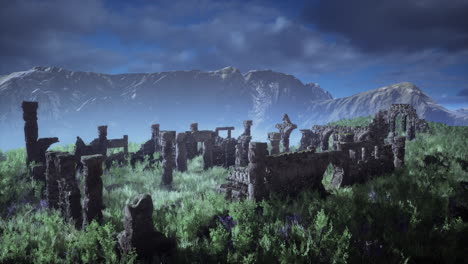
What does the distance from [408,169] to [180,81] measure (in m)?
137

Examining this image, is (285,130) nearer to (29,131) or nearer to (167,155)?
(167,155)

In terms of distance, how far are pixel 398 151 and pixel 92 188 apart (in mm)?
16704

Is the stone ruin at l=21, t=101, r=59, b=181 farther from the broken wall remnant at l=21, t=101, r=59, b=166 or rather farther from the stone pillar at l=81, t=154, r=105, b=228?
the stone pillar at l=81, t=154, r=105, b=228

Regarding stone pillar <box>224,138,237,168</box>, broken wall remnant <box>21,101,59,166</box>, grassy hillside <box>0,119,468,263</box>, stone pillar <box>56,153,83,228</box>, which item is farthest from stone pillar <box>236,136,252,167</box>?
broken wall remnant <box>21,101,59,166</box>

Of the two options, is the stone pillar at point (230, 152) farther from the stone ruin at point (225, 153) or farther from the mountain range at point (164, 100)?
the mountain range at point (164, 100)

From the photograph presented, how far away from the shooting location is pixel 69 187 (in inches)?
369

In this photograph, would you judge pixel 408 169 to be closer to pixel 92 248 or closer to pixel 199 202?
pixel 199 202

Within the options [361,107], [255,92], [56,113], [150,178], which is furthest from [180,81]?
[150,178]

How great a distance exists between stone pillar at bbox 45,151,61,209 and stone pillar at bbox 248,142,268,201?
7.97 m

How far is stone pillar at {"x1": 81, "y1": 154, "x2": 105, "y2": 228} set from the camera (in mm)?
8906

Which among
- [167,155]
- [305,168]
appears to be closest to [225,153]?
[167,155]

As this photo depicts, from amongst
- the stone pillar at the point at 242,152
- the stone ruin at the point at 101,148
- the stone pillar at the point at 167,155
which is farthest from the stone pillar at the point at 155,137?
the stone pillar at the point at 242,152

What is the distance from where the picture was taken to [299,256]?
593cm

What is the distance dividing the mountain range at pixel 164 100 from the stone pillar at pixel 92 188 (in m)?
114
